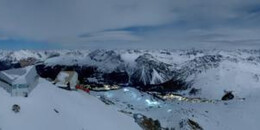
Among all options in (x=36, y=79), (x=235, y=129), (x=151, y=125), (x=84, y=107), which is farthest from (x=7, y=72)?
(x=235, y=129)

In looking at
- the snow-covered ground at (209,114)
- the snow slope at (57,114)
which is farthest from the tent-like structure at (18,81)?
the snow-covered ground at (209,114)

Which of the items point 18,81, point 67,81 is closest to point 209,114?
point 67,81

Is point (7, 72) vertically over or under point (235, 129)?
over

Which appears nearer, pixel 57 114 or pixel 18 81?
pixel 57 114

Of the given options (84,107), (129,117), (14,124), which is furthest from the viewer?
(129,117)

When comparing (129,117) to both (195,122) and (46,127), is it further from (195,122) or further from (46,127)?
(46,127)

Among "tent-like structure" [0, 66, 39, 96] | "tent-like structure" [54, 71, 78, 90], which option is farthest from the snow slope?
"tent-like structure" [54, 71, 78, 90]

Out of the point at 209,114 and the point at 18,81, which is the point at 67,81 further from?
the point at 209,114

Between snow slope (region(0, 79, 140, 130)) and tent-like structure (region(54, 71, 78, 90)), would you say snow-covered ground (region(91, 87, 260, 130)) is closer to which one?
tent-like structure (region(54, 71, 78, 90))

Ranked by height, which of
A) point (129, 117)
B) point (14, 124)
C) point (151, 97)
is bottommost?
point (151, 97)
